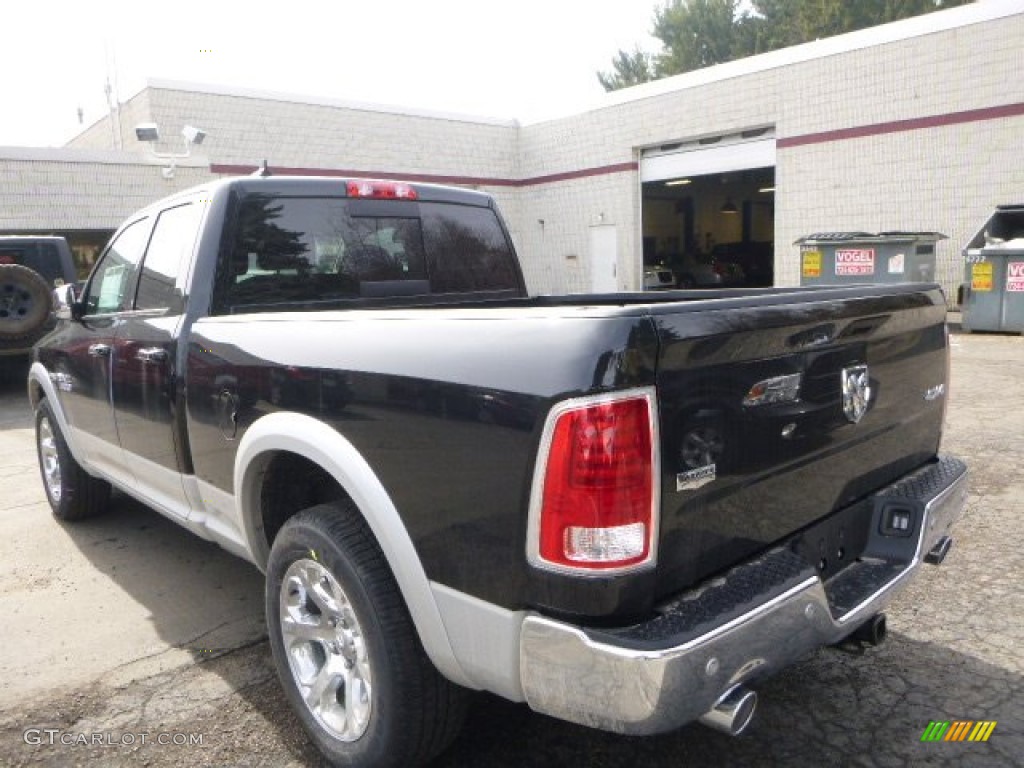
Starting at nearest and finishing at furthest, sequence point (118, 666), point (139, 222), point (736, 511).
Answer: point (736, 511) < point (118, 666) < point (139, 222)

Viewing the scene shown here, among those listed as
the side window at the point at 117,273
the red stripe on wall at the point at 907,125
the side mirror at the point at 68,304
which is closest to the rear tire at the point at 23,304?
the side mirror at the point at 68,304

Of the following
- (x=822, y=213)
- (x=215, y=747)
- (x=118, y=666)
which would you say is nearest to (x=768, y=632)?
(x=215, y=747)

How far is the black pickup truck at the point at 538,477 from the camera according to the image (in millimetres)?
1885

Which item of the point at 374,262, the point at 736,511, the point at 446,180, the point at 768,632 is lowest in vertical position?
the point at 768,632

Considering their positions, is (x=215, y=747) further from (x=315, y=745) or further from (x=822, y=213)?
(x=822, y=213)

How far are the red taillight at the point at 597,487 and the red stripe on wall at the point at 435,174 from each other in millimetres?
19411

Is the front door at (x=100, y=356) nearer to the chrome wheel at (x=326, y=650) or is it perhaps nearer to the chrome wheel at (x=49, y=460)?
the chrome wheel at (x=49, y=460)

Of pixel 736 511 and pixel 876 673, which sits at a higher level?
pixel 736 511

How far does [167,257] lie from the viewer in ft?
12.4

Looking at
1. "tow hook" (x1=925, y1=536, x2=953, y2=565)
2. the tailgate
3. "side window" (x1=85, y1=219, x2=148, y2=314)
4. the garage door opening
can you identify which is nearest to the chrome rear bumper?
the tailgate

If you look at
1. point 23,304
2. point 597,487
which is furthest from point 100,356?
point 23,304

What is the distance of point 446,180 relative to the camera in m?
23.8

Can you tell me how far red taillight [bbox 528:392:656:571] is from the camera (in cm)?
185

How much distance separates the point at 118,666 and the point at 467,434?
2306mm
